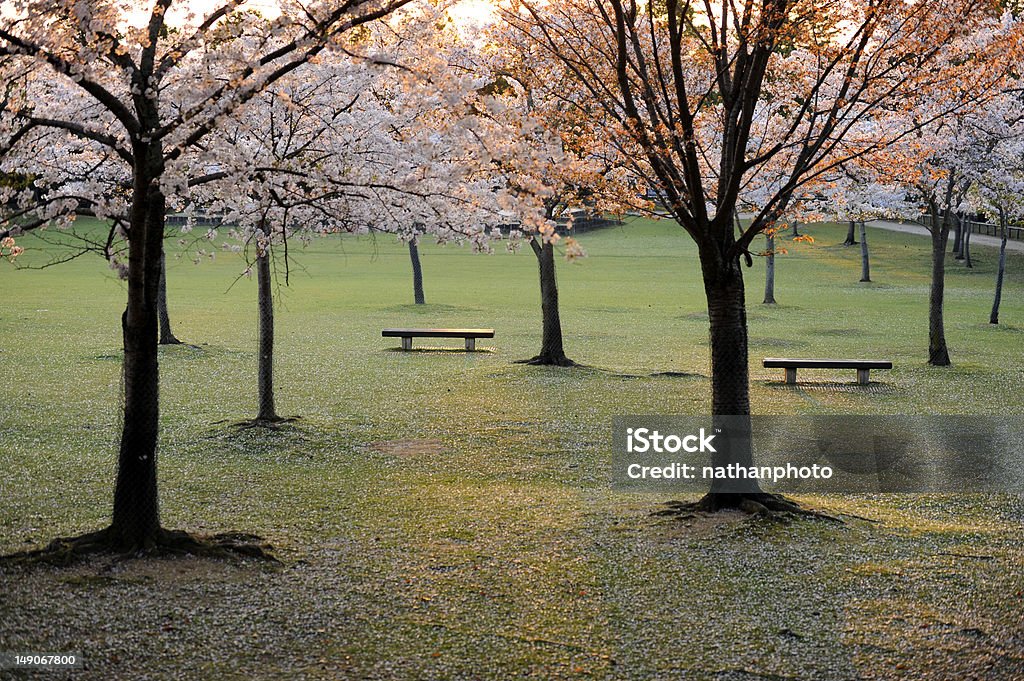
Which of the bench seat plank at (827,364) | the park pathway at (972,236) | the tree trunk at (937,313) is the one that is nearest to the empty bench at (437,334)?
the bench seat plank at (827,364)

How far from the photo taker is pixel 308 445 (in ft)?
44.0

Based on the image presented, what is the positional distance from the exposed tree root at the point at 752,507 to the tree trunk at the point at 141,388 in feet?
14.0

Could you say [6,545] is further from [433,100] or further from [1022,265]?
[1022,265]

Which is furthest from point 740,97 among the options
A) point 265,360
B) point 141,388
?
point 265,360

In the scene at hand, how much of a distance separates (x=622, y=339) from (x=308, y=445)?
14492 millimetres

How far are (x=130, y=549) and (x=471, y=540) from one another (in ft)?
8.49

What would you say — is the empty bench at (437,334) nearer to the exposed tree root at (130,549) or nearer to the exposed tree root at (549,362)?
the exposed tree root at (549,362)

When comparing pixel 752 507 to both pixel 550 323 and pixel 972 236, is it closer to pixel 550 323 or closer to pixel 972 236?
pixel 550 323

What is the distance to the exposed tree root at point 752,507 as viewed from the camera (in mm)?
9461

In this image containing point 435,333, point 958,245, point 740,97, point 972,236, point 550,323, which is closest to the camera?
point 740,97

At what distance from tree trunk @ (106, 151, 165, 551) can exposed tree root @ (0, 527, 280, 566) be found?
0.04m

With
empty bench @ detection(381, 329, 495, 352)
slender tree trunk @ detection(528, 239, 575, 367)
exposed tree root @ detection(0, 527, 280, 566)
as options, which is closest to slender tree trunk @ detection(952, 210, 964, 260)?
empty bench @ detection(381, 329, 495, 352)

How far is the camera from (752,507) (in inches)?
372

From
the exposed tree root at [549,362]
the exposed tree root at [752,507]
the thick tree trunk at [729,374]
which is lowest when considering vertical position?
the exposed tree root at [549,362]
